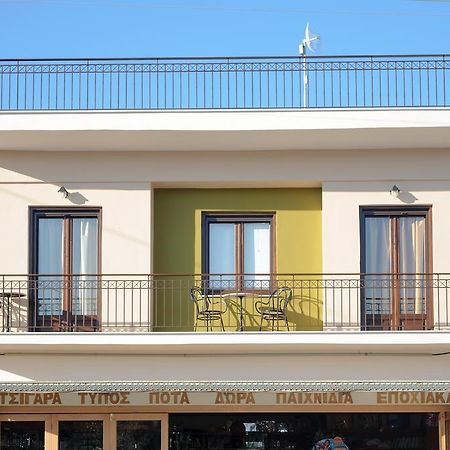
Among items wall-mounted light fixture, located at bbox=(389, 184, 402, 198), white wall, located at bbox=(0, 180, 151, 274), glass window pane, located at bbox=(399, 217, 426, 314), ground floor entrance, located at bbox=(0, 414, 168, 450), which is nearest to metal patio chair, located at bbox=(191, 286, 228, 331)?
white wall, located at bbox=(0, 180, 151, 274)

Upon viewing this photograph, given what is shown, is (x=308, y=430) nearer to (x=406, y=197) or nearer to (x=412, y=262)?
(x=412, y=262)

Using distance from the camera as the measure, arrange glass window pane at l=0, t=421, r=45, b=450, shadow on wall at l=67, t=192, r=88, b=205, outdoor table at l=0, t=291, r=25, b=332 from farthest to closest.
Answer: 1. glass window pane at l=0, t=421, r=45, b=450
2. shadow on wall at l=67, t=192, r=88, b=205
3. outdoor table at l=0, t=291, r=25, b=332

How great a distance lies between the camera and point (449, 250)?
2064 centimetres

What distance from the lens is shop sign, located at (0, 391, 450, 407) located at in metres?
20.8

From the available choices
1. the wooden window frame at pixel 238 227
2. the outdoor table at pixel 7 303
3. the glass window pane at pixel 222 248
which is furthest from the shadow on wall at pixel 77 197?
the glass window pane at pixel 222 248

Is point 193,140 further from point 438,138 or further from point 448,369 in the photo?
point 448,369

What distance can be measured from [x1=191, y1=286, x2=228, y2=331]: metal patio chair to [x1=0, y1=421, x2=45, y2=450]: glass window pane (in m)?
3.42

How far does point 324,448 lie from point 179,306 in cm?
374

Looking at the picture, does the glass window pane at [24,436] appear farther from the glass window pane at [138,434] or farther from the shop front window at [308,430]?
the shop front window at [308,430]

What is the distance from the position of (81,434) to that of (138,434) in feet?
3.38

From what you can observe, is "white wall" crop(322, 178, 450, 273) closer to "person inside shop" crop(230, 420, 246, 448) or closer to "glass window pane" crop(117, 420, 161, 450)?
Result: "person inside shop" crop(230, 420, 246, 448)

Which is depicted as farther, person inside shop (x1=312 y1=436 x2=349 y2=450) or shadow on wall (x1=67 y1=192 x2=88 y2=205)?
person inside shop (x1=312 y1=436 x2=349 y2=450)

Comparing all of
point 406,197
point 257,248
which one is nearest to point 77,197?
point 257,248

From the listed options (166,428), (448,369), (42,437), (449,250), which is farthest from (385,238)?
(42,437)
